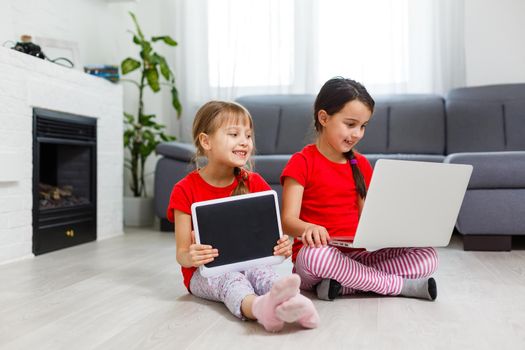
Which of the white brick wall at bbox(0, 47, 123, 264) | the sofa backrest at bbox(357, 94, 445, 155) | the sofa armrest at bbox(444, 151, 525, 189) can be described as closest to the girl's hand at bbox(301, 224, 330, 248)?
the sofa armrest at bbox(444, 151, 525, 189)

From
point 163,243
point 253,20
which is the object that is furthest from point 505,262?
point 253,20

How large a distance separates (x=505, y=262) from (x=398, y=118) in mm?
1481

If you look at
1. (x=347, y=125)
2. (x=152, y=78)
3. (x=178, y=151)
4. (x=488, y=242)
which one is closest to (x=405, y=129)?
(x=488, y=242)

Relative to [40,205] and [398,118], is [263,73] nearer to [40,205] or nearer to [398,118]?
[398,118]

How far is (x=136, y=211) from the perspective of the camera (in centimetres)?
391

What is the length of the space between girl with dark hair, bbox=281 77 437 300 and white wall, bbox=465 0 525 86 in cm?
240

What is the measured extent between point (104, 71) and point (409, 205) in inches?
91.2

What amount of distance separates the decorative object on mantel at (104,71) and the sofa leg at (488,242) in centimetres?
214

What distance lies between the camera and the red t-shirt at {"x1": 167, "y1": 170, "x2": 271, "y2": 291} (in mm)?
1675

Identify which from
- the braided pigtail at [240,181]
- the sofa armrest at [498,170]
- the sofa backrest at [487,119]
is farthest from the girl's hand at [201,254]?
the sofa backrest at [487,119]

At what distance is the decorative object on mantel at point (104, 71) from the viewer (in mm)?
3318

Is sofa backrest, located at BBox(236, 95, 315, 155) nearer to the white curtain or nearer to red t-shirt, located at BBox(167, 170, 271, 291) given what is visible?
the white curtain

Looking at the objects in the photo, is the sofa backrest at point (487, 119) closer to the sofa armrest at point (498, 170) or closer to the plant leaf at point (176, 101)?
the sofa armrest at point (498, 170)

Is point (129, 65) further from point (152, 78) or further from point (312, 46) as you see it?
point (312, 46)
